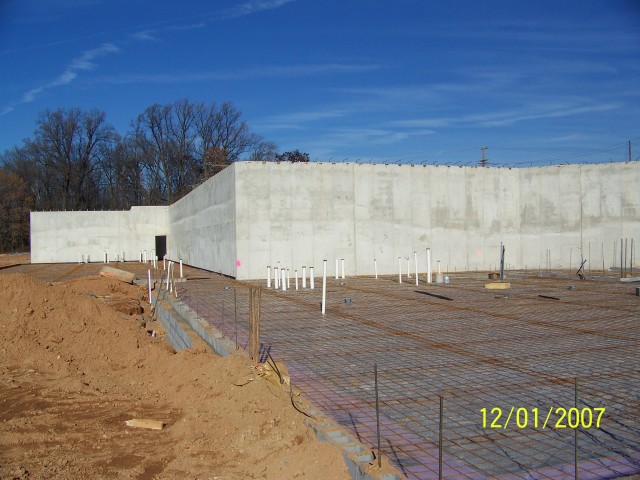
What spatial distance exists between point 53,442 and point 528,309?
10.7m

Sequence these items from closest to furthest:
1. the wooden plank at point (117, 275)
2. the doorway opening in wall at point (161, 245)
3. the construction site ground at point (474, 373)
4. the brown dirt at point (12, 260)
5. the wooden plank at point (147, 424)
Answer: the construction site ground at point (474, 373) → the wooden plank at point (147, 424) → the wooden plank at point (117, 275) → the brown dirt at point (12, 260) → the doorway opening in wall at point (161, 245)

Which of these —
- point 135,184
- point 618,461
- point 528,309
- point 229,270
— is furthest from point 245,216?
point 135,184

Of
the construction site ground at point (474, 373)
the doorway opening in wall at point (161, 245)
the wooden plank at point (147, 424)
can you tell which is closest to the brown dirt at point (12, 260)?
the doorway opening in wall at point (161, 245)

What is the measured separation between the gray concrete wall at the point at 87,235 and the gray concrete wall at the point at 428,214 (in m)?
23.9

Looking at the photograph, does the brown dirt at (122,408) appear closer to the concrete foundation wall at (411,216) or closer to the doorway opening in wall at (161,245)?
the concrete foundation wall at (411,216)

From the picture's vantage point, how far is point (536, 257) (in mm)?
27188

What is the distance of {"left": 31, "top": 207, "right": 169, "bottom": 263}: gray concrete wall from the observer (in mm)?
43094

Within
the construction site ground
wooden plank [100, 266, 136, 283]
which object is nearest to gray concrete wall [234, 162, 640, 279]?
wooden plank [100, 266, 136, 283]

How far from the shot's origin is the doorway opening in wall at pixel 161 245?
47056 mm
